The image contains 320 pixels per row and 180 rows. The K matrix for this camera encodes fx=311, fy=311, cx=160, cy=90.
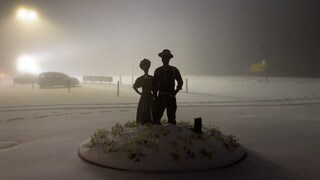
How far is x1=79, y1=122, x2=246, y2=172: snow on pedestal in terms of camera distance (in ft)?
19.1

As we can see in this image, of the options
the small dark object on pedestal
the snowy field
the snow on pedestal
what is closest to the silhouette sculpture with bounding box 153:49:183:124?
the snow on pedestal

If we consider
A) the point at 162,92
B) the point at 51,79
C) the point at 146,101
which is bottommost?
the point at 146,101

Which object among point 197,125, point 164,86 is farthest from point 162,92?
point 197,125

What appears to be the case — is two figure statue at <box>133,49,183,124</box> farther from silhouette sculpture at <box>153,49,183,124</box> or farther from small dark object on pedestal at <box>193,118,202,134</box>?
small dark object on pedestal at <box>193,118,202,134</box>

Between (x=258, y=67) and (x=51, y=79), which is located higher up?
(x=258, y=67)

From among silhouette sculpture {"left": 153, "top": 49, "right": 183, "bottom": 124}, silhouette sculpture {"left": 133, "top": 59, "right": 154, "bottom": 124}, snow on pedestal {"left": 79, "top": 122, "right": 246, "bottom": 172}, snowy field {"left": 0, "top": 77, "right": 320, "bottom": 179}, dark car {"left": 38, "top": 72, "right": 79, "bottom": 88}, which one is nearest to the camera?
snowy field {"left": 0, "top": 77, "right": 320, "bottom": 179}

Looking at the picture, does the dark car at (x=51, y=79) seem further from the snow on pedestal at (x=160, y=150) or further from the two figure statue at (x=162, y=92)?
the snow on pedestal at (x=160, y=150)

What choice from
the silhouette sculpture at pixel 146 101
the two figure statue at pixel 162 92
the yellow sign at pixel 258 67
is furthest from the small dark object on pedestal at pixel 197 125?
the yellow sign at pixel 258 67

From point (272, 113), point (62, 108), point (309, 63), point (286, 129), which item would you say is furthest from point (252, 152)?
point (309, 63)

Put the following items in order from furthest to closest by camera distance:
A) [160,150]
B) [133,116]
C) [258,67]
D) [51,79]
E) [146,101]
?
Result: [258,67], [51,79], [133,116], [146,101], [160,150]

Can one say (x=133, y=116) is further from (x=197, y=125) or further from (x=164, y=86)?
(x=197, y=125)

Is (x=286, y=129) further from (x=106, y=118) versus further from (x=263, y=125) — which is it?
(x=106, y=118)

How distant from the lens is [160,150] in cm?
612

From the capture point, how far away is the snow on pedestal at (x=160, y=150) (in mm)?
5824
